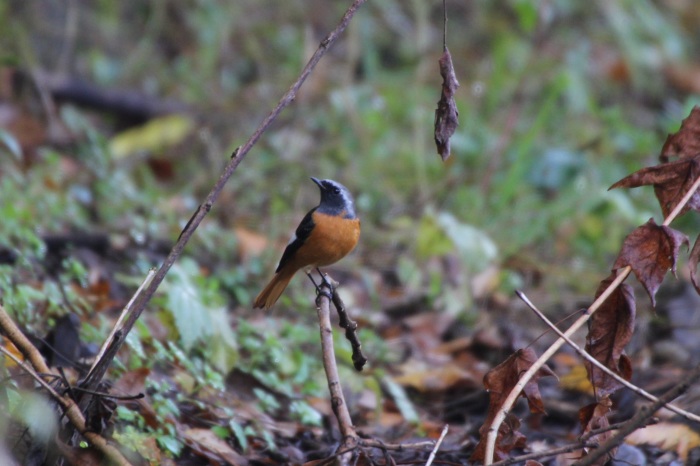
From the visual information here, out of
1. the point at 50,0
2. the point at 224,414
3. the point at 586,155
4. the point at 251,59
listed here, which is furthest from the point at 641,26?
the point at 224,414

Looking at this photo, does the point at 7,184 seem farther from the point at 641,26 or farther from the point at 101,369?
the point at 641,26

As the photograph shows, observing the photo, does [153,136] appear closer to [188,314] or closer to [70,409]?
[188,314]

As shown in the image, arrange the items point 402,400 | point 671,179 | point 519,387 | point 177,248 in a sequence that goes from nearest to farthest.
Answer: point 177,248
point 519,387
point 671,179
point 402,400

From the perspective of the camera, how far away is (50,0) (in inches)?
288

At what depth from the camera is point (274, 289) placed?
3773mm

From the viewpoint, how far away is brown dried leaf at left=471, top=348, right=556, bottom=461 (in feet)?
8.17

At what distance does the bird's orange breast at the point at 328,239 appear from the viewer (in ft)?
11.4

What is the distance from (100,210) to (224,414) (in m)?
2.47

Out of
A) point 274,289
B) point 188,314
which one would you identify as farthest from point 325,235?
point 188,314

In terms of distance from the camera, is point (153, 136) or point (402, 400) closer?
point (402, 400)

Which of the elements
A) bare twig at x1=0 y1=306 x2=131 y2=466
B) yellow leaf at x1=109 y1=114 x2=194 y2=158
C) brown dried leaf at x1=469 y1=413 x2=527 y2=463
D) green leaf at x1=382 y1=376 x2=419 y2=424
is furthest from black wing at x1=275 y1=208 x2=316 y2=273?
yellow leaf at x1=109 y1=114 x2=194 y2=158

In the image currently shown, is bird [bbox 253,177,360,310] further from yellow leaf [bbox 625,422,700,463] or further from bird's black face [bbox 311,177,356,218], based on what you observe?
yellow leaf [bbox 625,422,700,463]

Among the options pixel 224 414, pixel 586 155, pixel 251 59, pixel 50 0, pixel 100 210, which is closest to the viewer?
pixel 224 414

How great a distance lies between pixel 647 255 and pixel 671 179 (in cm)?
30
